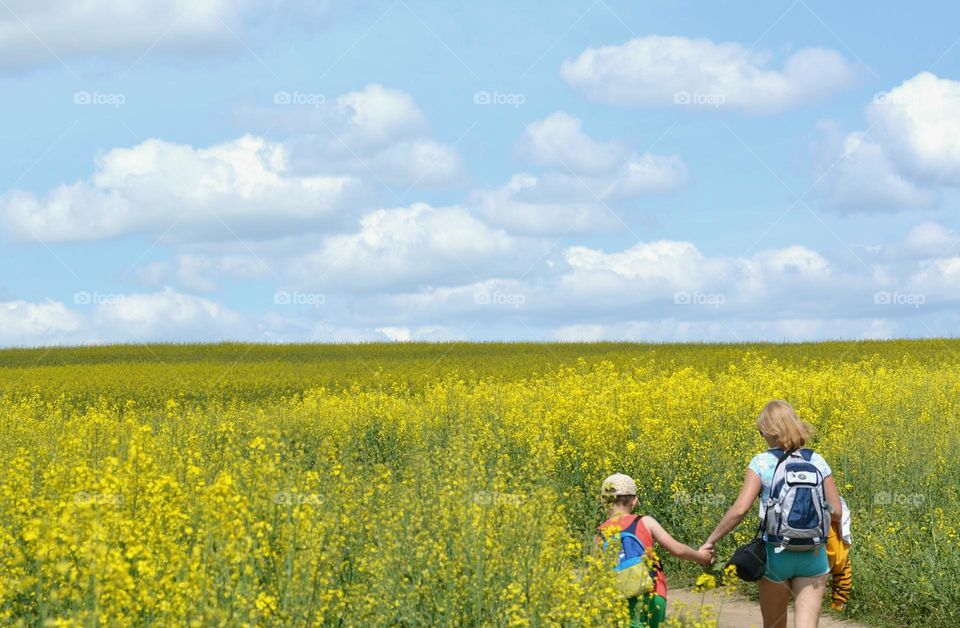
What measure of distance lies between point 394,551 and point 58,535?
2.12 m

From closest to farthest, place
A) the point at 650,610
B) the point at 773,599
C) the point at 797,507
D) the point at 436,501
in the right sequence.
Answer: the point at 797,507 → the point at 650,610 → the point at 773,599 → the point at 436,501


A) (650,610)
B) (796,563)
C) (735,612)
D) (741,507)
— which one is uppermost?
(741,507)

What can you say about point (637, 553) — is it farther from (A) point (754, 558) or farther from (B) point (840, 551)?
(B) point (840, 551)

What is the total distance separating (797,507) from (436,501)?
263 cm

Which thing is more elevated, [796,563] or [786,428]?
[786,428]

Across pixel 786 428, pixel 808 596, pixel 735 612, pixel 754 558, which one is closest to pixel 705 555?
pixel 754 558

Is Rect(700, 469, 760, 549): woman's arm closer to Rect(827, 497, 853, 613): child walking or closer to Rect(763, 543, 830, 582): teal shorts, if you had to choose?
Rect(763, 543, 830, 582): teal shorts

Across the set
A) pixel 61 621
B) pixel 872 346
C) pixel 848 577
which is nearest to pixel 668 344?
pixel 872 346

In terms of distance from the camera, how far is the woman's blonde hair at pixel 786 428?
594 cm

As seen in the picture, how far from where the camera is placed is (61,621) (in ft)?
13.4

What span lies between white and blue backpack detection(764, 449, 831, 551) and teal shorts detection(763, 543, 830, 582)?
0.07m

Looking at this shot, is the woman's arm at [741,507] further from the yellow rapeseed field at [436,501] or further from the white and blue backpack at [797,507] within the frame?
the yellow rapeseed field at [436,501]

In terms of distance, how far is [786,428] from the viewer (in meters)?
5.94

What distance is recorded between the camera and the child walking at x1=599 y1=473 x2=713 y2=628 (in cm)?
578
